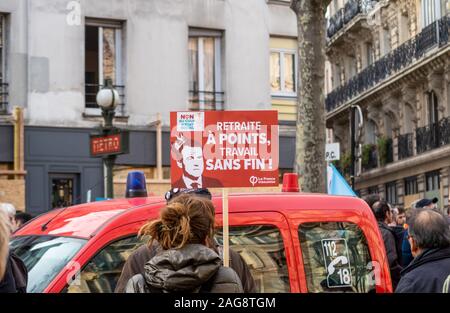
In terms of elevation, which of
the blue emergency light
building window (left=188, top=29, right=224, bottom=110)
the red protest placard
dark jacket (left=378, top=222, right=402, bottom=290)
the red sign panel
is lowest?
dark jacket (left=378, top=222, right=402, bottom=290)

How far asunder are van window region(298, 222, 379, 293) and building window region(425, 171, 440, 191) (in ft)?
97.8

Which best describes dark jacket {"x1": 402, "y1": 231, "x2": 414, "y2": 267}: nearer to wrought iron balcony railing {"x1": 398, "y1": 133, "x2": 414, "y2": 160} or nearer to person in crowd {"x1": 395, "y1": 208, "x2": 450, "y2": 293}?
person in crowd {"x1": 395, "y1": 208, "x2": 450, "y2": 293}

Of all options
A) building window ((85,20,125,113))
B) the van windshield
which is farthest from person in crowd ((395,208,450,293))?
building window ((85,20,125,113))

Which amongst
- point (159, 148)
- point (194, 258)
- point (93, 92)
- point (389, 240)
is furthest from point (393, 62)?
point (194, 258)

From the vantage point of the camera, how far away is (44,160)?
19859 millimetres

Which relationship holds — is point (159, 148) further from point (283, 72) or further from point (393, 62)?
point (393, 62)

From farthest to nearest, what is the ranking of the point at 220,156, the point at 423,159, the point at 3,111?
the point at 423,159
the point at 3,111
the point at 220,156

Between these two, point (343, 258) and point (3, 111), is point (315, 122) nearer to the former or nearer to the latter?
point (3, 111)

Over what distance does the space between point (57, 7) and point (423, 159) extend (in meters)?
19.8

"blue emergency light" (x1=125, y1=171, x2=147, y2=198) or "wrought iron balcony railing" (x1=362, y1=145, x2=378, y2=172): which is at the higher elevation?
"wrought iron balcony railing" (x1=362, y1=145, x2=378, y2=172)

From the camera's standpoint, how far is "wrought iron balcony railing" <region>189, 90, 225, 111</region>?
21.4 metres

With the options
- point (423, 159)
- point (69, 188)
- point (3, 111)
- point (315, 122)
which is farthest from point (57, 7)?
point (423, 159)

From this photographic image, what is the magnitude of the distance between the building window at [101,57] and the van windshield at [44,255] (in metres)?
14.5
